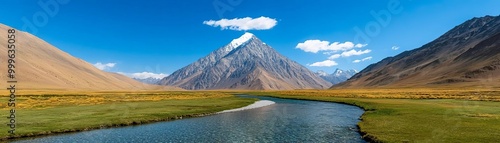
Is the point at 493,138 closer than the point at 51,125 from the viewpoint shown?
Yes

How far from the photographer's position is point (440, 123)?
4319 centimetres

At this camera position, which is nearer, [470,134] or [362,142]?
[470,134]

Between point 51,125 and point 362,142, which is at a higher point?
point 51,125

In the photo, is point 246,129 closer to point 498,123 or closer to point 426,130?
point 426,130

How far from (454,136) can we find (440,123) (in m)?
9.87

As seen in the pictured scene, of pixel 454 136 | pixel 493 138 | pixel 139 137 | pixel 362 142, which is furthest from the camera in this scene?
pixel 139 137

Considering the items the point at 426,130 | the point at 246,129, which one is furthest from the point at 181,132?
the point at 426,130

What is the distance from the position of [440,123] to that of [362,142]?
13387mm

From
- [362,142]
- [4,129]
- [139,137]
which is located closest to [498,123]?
[362,142]

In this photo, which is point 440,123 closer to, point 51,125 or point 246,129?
point 246,129

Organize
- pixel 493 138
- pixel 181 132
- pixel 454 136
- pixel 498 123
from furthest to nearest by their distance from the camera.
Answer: pixel 181 132, pixel 498 123, pixel 454 136, pixel 493 138

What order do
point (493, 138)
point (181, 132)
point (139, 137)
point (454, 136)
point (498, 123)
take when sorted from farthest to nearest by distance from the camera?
point (181, 132)
point (139, 137)
point (498, 123)
point (454, 136)
point (493, 138)

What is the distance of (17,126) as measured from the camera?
46312 mm

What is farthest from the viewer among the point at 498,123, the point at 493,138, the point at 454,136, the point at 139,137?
the point at 139,137
